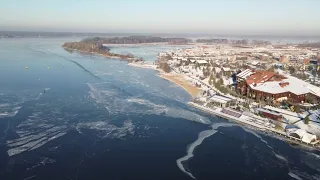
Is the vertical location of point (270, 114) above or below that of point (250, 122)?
above

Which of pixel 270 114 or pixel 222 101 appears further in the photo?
pixel 222 101

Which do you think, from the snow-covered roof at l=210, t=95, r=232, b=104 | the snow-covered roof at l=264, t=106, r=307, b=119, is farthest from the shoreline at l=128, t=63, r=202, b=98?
the snow-covered roof at l=264, t=106, r=307, b=119

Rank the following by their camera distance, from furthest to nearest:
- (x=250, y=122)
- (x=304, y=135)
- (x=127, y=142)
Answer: (x=250, y=122) < (x=304, y=135) < (x=127, y=142)

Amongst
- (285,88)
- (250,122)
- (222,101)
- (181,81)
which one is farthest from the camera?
(181,81)

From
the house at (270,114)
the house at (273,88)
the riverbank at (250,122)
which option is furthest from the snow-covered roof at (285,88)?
the riverbank at (250,122)

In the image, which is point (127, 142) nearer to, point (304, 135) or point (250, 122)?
point (250, 122)

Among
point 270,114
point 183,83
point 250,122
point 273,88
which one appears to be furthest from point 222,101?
point 183,83

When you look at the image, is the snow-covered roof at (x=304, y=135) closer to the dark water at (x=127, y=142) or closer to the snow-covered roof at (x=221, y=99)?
the dark water at (x=127, y=142)
